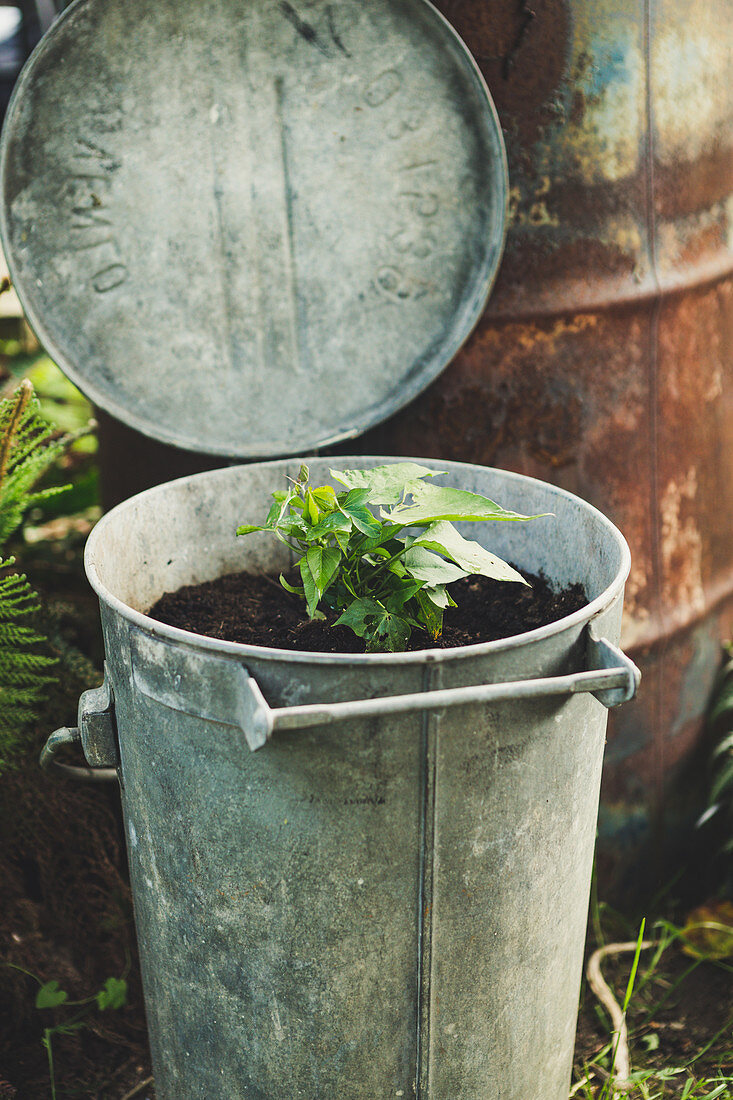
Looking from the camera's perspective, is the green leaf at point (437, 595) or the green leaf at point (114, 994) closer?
the green leaf at point (437, 595)

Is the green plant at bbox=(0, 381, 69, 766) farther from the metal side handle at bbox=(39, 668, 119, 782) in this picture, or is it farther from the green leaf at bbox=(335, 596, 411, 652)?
the green leaf at bbox=(335, 596, 411, 652)

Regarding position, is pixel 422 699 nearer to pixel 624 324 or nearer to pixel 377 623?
pixel 377 623

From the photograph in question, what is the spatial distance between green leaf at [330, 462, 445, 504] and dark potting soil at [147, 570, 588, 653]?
0.23m

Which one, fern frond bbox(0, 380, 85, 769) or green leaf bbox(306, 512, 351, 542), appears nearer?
green leaf bbox(306, 512, 351, 542)

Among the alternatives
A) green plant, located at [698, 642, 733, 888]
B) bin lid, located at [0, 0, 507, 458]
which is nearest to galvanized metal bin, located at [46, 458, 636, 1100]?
bin lid, located at [0, 0, 507, 458]

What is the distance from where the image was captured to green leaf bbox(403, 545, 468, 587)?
1275mm

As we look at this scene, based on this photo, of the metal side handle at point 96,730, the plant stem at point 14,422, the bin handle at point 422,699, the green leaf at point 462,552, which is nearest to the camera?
the bin handle at point 422,699

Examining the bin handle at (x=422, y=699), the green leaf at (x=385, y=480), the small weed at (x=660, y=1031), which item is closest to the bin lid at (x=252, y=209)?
the green leaf at (x=385, y=480)

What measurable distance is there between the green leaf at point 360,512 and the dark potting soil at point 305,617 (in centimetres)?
21

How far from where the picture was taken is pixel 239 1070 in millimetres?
1329

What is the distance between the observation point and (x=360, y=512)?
1.30 metres

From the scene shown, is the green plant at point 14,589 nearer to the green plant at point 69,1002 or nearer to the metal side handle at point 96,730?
the metal side handle at point 96,730

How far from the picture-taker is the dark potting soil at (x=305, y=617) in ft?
4.77

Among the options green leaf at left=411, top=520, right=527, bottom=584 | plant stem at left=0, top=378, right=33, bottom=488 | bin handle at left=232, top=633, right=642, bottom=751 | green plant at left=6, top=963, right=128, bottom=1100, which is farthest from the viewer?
green plant at left=6, top=963, right=128, bottom=1100
